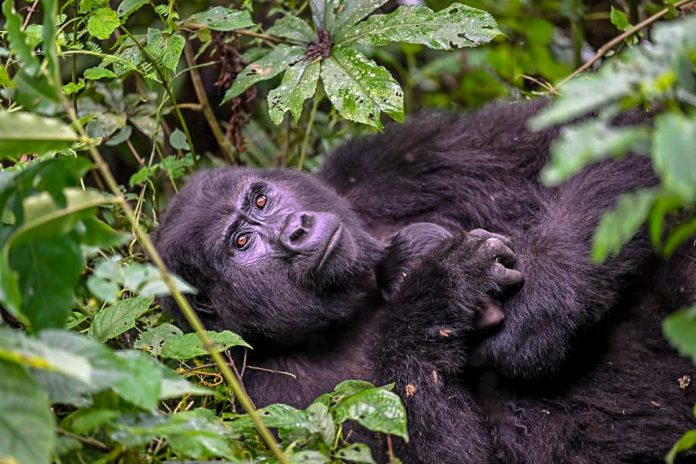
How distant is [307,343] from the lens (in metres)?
3.11

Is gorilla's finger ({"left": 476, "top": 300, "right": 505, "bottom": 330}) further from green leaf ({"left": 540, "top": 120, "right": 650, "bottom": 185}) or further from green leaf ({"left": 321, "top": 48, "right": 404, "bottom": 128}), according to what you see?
green leaf ({"left": 540, "top": 120, "right": 650, "bottom": 185})

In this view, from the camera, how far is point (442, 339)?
2814 mm

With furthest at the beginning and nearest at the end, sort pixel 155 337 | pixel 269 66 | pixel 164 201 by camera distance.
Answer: pixel 164 201
pixel 269 66
pixel 155 337

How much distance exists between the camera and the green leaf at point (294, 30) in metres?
3.29

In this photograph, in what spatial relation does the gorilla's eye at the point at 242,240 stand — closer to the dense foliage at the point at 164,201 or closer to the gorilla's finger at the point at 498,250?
the dense foliage at the point at 164,201

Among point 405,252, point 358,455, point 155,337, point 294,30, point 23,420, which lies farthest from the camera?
point 294,30

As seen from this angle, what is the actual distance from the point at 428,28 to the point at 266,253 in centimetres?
101

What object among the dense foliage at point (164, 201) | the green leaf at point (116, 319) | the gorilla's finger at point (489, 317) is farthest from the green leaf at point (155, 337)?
the gorilla's finger at point (489, 317)

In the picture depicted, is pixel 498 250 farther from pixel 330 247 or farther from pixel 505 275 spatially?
pixel 330 247

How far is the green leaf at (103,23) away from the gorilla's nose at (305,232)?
926 millimetres

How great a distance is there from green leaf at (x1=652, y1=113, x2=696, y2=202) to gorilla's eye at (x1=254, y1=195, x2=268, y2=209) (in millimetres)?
2121

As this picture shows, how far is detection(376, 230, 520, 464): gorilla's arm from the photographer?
2.70 meters

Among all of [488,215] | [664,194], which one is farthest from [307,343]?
[664,194]

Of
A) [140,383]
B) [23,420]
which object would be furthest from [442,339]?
[23,420]
